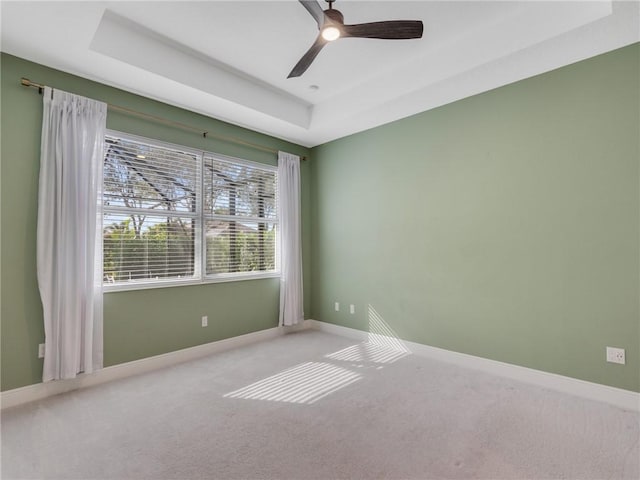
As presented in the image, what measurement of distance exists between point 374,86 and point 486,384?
3.14m

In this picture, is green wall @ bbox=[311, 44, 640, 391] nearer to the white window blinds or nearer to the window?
the white window blinds

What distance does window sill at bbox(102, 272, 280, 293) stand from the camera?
3.11 metres

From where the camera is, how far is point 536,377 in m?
2.88

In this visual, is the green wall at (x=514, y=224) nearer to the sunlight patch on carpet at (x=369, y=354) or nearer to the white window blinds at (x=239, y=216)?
the sunlight patch on carpet at (x=369, y=354)

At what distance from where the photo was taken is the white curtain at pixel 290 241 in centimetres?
453

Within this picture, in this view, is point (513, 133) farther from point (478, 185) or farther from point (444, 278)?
point (444, 278)

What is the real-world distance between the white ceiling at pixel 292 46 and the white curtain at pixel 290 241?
3.42 ft

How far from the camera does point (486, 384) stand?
288 centimetres

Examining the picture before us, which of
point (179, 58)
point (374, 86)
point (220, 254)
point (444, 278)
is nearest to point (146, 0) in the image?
point (179, 58)

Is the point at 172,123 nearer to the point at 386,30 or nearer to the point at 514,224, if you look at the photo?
the point at 386,30

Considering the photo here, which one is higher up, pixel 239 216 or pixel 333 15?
pixel 333 15

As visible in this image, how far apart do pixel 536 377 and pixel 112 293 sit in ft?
13.0

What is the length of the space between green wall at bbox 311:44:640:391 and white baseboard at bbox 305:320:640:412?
0.06m

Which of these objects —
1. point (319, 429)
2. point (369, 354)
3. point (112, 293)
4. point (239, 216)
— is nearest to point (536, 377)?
point (369, 354)
